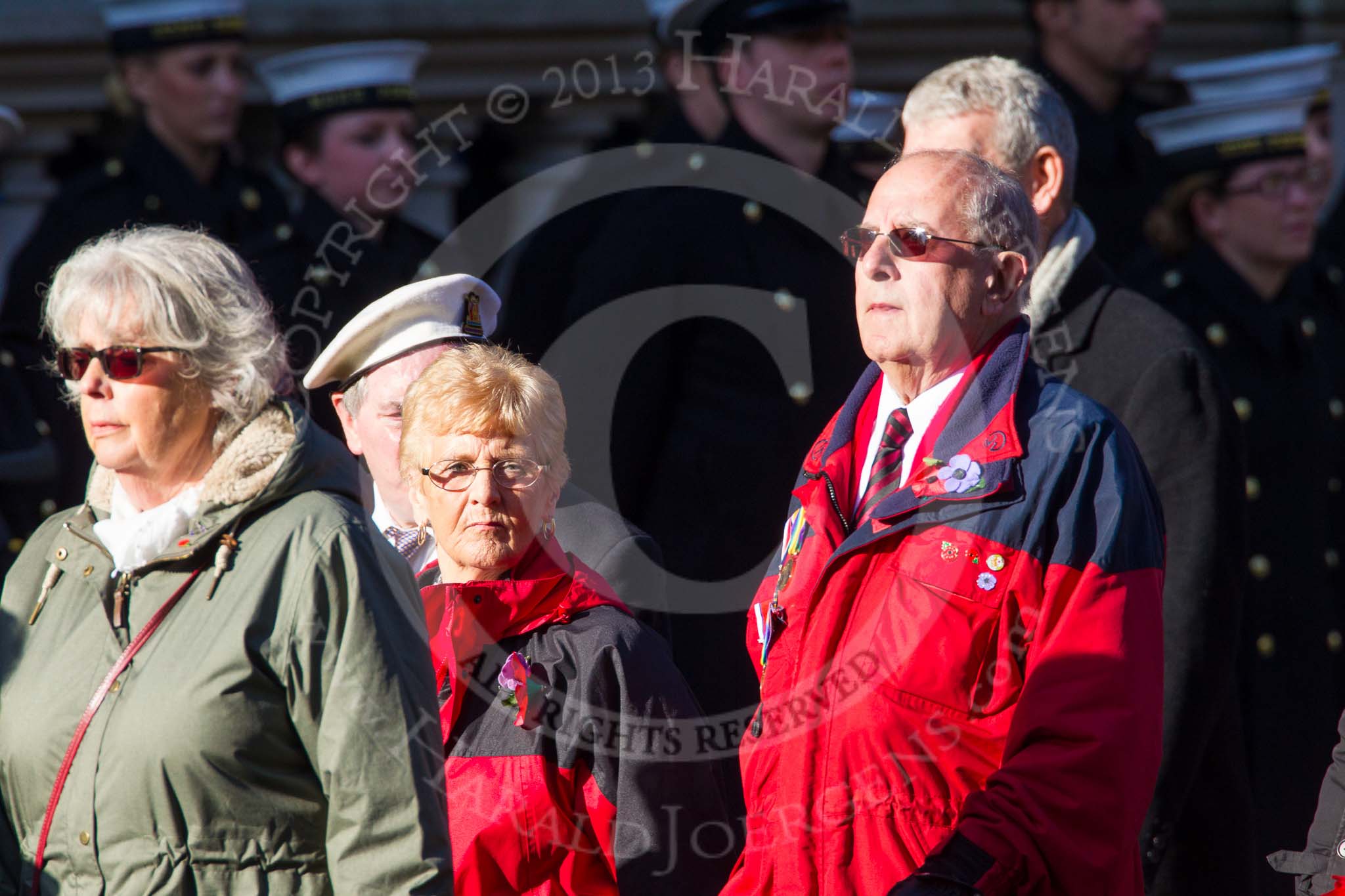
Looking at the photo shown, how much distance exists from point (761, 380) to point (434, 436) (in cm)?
121

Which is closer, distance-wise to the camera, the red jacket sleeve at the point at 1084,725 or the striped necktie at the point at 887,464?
the red jacket sleeve at the point at 1084,725

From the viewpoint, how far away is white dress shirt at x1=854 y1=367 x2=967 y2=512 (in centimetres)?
305

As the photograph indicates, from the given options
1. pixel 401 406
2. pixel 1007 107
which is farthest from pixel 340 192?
pixel 1007 107

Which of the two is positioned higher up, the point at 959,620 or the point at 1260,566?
the point at 959,620

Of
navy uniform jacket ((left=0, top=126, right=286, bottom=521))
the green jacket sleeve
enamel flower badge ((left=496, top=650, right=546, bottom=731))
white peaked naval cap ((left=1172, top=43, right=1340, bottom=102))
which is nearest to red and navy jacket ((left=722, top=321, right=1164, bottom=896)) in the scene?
enamel flower badge ((left=496, top=650, right=546, bottom=731))

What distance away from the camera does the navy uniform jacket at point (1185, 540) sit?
3578 mm

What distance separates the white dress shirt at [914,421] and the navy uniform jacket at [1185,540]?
2.46ft

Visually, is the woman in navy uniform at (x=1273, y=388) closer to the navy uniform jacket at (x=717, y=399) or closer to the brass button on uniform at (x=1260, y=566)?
the brass button on uniform at (x=1260, y=566)

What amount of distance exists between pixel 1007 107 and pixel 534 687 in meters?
1.49

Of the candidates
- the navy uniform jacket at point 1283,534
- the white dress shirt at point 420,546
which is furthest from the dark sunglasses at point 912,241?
the navy uniform jacket at point 1283,534

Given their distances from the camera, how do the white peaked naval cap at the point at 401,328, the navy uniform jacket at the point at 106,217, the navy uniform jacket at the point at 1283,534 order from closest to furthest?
1. the white peaked naval cap at the point at 401,328
2. the navy uniform jacket at the point at 1283,534
3. the navy uniform jacket at the point at 106,217

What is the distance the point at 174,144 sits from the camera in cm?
620

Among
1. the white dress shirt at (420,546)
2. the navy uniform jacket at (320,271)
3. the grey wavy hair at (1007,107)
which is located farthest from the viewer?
the navy uniform jacket at (320,271)

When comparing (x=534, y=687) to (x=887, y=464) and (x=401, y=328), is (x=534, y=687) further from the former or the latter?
(x=401, y=328)
